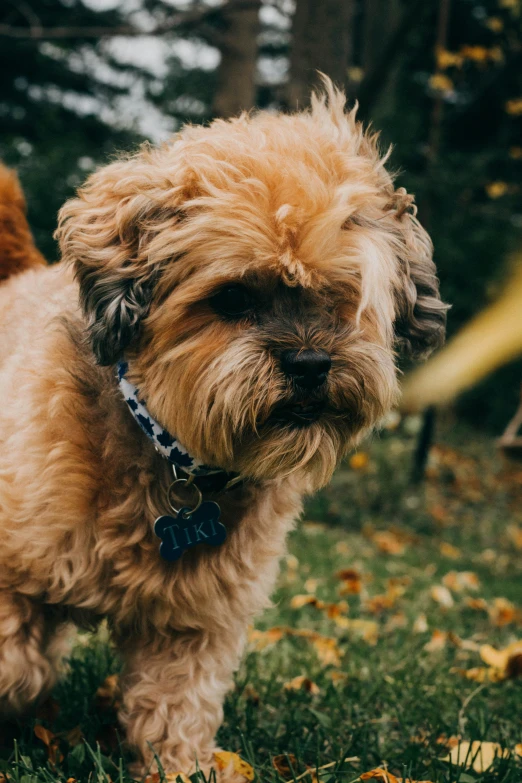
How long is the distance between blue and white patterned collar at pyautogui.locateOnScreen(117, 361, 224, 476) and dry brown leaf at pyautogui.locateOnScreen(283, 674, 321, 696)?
1.27 metres

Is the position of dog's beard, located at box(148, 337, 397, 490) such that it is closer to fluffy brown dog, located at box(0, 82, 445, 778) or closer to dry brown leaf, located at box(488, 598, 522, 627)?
fluffy brown dog, located at box(0, 82, 445, 778)

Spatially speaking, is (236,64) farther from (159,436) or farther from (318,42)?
(159,436)

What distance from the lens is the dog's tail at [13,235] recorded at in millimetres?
3691

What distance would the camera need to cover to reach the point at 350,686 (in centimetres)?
348

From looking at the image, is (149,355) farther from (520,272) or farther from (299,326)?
(520,272)

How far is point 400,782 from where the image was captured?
8.07ft

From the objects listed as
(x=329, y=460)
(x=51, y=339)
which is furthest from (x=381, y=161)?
(x=51, y=339)

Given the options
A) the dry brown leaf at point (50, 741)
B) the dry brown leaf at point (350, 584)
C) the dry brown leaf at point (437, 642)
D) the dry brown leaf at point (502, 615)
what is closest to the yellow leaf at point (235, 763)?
the dry brown leaf at point (50, 741)

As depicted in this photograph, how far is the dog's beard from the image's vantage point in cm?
233

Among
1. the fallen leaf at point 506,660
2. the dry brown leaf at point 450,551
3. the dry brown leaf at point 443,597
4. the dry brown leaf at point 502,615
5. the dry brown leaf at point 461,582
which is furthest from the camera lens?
the dry brown leaf at point 450,551

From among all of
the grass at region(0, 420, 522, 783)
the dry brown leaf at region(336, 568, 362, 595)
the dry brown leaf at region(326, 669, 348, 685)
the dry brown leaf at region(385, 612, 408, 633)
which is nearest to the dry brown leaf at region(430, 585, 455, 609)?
the grass at region(0, 420, 522, 783)

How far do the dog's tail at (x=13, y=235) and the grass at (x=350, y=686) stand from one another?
1710 mm

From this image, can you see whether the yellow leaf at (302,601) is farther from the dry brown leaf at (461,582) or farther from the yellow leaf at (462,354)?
the yellow leaf at (462,354)

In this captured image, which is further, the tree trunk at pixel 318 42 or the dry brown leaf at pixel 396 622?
the tree trunk at pixel 318 42
